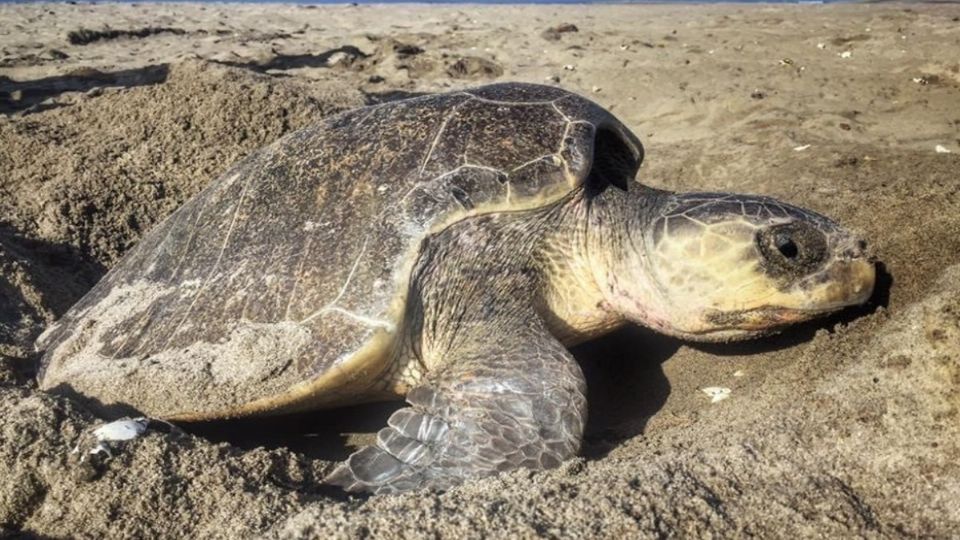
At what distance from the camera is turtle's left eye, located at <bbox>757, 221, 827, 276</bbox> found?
1861 mm

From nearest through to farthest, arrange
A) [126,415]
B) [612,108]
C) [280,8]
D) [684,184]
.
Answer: [126,415] → [684,184] → [612,108] → [280,8]

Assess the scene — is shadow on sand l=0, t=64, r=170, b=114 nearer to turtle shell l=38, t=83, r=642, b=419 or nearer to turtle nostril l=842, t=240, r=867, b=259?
turtle shell l=38, t=83, r=642, b=419

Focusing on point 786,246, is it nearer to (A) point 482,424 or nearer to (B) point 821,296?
(B) point 821,296

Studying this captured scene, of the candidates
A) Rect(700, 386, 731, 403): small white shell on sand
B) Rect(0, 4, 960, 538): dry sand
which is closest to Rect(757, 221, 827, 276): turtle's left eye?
Rect(0, 4, 960, 538): dry sand

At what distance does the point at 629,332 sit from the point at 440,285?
81 cm

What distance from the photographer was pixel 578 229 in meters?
2.14

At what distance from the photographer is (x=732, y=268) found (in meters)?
1.90

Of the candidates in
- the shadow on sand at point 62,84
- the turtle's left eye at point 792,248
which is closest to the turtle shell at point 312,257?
the turtle's left eye at point 792,248

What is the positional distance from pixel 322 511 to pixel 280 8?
37.3 ft

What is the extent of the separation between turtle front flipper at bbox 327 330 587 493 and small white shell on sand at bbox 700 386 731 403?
45 cm

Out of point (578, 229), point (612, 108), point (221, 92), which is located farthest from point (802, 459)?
point (612, 108)

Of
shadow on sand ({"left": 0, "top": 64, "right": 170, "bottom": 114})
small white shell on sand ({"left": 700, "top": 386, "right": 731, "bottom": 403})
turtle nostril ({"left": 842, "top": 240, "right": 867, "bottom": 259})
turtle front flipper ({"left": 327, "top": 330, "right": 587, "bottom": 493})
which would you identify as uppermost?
turtle nostril ({"left": 842, "top": 240, "right": 867, "bottom": 259})

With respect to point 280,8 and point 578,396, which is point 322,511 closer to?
point 578,396

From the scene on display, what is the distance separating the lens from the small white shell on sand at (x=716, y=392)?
76.2 inches
